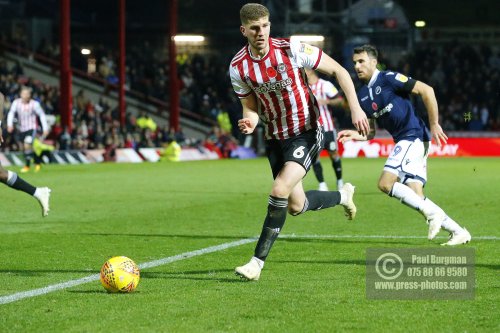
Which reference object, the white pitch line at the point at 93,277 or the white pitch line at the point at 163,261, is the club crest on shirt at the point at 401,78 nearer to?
the white pitch line at the point at 163,261

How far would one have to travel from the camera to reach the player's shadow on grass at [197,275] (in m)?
8.48

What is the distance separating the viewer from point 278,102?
8781 millimetres

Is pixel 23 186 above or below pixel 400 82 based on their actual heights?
below

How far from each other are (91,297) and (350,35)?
3967cm

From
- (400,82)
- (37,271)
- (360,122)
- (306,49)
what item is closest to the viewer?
(360,122)

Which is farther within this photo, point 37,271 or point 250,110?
point 37,271

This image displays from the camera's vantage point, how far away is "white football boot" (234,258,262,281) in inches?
320

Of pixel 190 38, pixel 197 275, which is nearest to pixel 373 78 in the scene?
pixel 197 275

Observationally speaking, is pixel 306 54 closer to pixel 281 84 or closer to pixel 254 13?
pixel 281 84

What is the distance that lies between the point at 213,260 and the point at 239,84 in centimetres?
188

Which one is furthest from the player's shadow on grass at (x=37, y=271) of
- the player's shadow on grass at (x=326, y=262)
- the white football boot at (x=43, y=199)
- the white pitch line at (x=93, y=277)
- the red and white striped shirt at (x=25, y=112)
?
the red and white striped shirt at (x=25, y=112)

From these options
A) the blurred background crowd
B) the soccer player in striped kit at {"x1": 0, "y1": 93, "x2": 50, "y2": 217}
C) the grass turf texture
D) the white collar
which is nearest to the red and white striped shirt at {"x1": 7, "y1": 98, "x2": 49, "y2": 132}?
the grass turf texture

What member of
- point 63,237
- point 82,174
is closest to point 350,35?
point 82,174

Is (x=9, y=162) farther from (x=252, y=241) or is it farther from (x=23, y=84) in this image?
(x=252, y=241)
